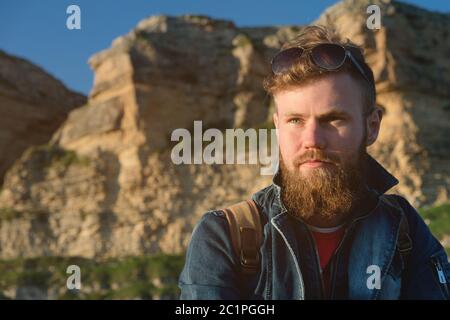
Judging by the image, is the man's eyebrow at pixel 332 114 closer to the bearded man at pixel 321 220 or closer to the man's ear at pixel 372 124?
the bearded man at pixel 321 220

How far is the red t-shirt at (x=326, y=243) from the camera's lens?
8.02 ft

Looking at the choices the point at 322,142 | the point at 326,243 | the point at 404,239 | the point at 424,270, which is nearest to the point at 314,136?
the point at 322,142

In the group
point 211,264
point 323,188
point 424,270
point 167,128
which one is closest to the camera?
point 211,264

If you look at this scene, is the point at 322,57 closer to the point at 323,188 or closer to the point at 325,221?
the point at 323,188

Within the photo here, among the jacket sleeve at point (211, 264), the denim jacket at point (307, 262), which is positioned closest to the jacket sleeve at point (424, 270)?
the denim jacket at point (307, 262)

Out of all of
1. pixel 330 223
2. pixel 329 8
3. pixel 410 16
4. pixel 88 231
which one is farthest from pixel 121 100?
pixel 330 223

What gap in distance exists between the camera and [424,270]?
252 centimetres

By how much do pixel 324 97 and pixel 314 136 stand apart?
0.16 metres

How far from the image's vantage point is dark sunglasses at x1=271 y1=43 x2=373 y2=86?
238 cm

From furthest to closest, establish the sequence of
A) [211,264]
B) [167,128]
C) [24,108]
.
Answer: [24,108], [167,128], [211,264]

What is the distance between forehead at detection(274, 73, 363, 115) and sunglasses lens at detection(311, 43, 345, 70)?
0.04 m

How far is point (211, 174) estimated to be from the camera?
26.2 metres

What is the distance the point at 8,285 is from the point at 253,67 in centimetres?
1438

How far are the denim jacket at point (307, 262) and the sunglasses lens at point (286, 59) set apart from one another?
1.46ft
